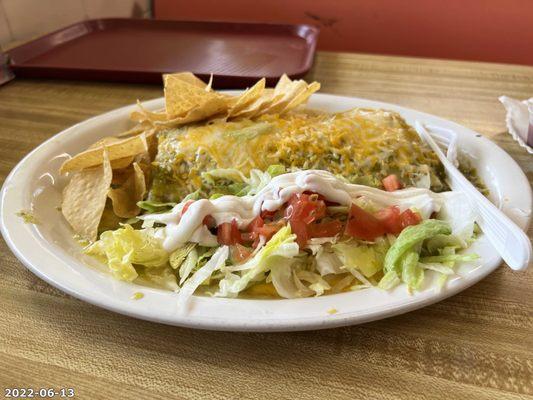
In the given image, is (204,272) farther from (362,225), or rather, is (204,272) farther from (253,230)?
(362,225)

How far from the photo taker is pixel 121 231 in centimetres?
113

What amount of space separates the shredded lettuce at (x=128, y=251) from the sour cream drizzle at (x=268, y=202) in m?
0.03

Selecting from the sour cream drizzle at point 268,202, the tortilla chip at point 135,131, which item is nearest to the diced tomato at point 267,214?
the sour cream drizzle at point 268,202

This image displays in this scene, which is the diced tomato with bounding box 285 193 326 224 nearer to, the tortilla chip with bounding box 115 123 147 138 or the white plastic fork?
the white plastic fork

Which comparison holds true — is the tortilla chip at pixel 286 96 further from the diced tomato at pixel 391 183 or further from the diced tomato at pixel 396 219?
the diced tomato at pixel 396 219

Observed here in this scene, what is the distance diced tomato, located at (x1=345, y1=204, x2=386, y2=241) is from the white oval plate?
0.19m

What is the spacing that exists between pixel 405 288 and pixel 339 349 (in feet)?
0.53

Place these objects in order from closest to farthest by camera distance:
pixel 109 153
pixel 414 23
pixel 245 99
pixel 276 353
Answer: pixel 276 353
pixel 109 153
pixel 245 99
pixel 414 23

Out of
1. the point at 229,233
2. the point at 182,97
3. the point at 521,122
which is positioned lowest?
the point at 521,122

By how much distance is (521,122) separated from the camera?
174 centimetres

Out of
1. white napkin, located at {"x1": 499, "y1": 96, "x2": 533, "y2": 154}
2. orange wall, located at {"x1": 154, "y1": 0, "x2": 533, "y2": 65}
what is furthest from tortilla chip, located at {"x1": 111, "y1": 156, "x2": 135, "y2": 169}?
orange wall, located at {"x1": 154, "y1": 0, "x2": 533, "y2": 65}

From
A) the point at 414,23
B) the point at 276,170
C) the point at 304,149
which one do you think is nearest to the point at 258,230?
the point at 276,170

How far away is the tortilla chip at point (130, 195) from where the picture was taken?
134 cm

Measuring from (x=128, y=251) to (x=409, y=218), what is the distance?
0.61 metres
